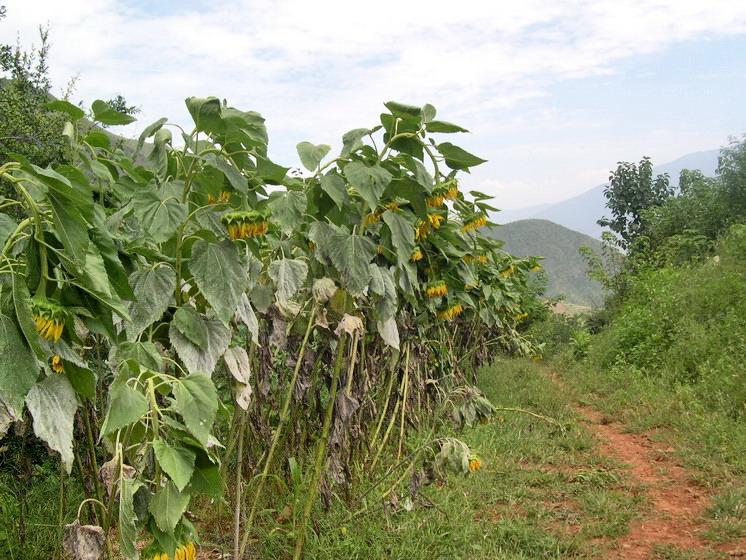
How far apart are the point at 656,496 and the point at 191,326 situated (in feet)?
9.17

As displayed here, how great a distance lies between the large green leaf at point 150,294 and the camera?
1234 millimetres

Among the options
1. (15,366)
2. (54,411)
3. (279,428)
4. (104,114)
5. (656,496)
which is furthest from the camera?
(656,496)

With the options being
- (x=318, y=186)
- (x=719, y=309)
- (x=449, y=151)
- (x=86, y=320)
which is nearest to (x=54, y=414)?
(x=86, y=320)

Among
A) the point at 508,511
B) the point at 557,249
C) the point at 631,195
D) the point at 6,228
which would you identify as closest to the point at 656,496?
the point at 508,511

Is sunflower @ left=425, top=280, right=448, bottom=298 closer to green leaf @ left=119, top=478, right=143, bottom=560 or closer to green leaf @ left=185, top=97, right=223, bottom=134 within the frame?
green leaf @ left=185, top=97, right=223, bottom=134

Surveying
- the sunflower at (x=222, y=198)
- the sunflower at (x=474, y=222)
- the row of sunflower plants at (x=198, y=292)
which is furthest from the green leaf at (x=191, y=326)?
the sunflower at (x=474, y=222)

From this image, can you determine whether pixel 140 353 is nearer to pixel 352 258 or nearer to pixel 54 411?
pixel 54 411

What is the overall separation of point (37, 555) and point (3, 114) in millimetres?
2570

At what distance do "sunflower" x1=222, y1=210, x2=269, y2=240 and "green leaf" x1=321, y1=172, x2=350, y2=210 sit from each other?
441mm

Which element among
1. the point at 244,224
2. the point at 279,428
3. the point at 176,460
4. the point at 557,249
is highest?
the point at 244,224

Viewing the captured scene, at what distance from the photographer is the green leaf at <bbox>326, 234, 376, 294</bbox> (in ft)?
5.65

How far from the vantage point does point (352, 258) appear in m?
1.72

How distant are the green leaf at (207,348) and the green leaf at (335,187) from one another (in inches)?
18.8

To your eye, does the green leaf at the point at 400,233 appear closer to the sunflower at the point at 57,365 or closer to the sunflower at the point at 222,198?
the sunflower at the point at 222,198
